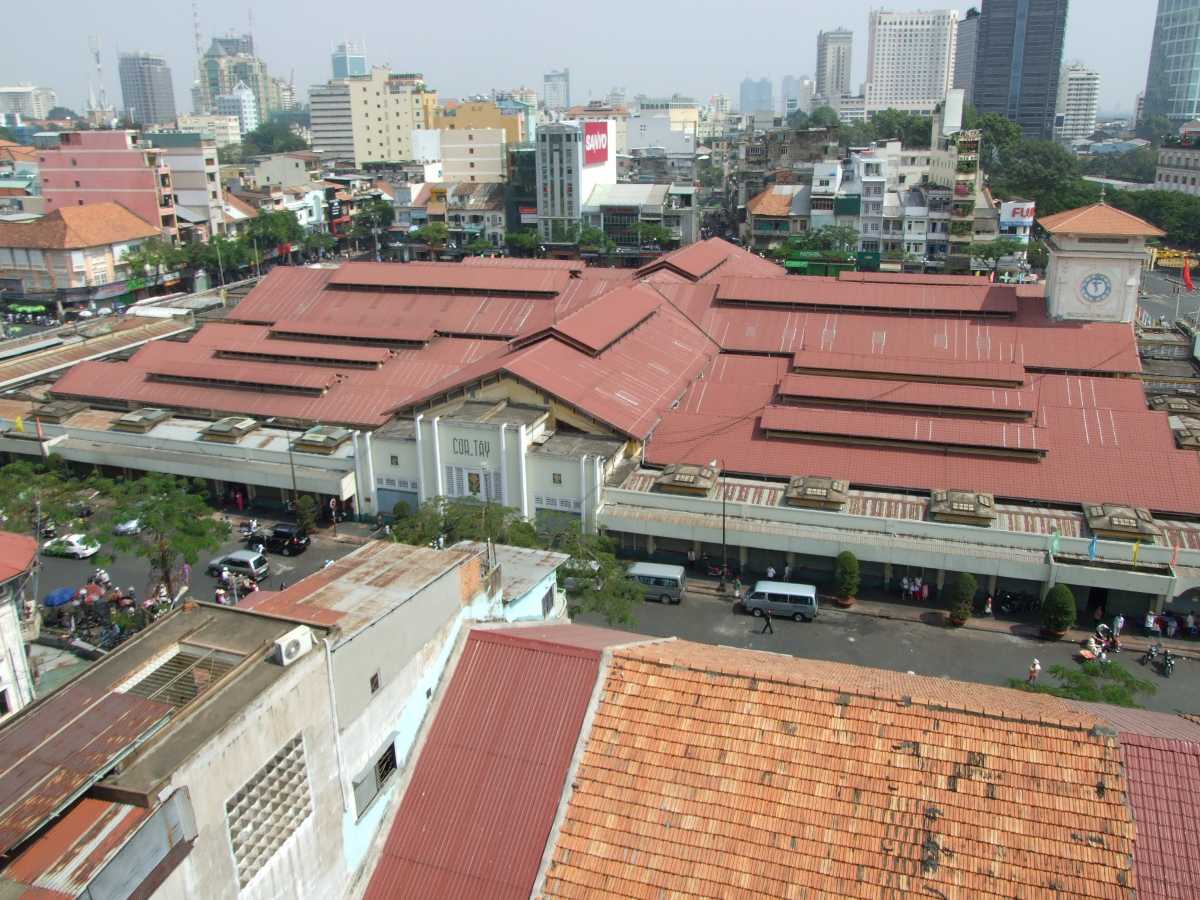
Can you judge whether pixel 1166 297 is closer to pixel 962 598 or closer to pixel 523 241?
pixel 523 241

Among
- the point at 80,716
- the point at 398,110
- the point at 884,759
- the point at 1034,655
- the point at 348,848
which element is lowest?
the point at 1034,655

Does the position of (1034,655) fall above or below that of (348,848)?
below

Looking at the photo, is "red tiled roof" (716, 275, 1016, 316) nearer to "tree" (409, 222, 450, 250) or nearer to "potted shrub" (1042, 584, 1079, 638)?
"potted shrub" (1042, 584, 1079, 638)

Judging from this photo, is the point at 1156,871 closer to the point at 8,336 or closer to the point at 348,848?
the point at 348,848

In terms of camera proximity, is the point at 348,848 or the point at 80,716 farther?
the point at 348,848

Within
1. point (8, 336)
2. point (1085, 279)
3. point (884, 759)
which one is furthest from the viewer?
point (8, 336)

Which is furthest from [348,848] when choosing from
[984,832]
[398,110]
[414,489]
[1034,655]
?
[398,110]

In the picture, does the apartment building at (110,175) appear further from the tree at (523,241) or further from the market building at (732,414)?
the market building at (732,414)
